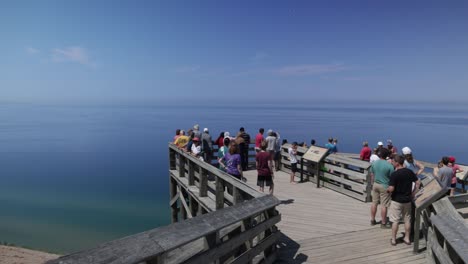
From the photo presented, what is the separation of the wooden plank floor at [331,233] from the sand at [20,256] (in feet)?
48.8

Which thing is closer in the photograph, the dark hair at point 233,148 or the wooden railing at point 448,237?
the wooden railing at point 448,237

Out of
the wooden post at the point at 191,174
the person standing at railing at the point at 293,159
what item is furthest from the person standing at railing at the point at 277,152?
the wooden post at the point at 191,174

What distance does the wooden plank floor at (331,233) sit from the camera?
547cm

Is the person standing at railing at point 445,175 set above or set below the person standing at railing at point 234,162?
below

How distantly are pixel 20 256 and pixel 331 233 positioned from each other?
60.3 feet

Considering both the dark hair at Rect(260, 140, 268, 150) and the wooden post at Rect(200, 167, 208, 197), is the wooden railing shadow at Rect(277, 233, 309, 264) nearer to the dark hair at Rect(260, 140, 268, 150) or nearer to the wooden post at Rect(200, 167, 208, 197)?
the dark hair at Rect(260, 140, 268, 150)

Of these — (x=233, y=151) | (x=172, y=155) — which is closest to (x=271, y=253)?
(x=233, y=151)

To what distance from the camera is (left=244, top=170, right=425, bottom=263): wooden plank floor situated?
547cm

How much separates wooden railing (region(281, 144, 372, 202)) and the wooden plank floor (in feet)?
1.12

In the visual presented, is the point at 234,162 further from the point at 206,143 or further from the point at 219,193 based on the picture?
the point at 206,143

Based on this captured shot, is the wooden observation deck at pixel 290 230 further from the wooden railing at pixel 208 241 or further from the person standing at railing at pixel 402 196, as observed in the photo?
the person standing at railing at pixel 402 196

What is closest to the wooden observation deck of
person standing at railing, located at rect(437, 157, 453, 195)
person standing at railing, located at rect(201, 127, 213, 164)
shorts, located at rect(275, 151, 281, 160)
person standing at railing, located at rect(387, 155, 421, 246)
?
person standing at railing, located at rect(387, 155, 421, 246)

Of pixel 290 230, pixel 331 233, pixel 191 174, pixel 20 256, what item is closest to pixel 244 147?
pixel 191 174

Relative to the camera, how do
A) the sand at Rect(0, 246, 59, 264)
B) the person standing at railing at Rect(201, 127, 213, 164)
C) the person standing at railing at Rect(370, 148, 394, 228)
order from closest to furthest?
the person standing at railing at Rect(370, 148, 394, 228)
the person standing at railing at Rect(201, 127, 213, 164)
the sand at Rect(0, 246, 59, 264)
